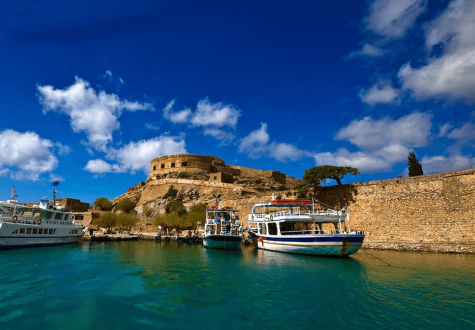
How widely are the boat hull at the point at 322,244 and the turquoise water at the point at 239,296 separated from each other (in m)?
2.46

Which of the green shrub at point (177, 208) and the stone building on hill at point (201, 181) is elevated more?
the stone building on hill at point (201, 181)

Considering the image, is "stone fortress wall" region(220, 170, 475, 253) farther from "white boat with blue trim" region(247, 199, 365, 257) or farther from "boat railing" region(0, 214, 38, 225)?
"boat railing" region(0, 214, 38, 225)

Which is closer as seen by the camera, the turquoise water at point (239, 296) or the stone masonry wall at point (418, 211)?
the turquoise water at point (239, 296)

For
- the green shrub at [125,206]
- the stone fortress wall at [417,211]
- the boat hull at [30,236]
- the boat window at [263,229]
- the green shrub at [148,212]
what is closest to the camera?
the stone fortress wall at [417,211]

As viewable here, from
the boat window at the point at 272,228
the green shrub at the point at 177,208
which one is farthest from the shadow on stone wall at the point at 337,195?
the green shrub at the point at 177,208

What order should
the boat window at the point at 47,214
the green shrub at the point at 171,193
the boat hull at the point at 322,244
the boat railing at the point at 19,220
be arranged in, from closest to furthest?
the boat hull at the point at 322,244 < the boat railing at the point at 19,220 < the boat window at the point at 47,214 < the green shrub at the point at 171,193

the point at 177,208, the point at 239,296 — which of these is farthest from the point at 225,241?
the point at 177,208

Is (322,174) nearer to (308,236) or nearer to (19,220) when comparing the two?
(308,236)

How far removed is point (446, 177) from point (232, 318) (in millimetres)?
22258

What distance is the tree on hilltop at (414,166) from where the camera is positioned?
28.7m

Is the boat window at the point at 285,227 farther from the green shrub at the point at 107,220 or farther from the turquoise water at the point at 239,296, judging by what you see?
the green shrub at the point at 107,220

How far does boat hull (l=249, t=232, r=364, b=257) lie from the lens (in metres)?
19.0

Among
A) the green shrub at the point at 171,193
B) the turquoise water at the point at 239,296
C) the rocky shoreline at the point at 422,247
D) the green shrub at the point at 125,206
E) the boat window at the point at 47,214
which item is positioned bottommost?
the turquoise water at the point at 239,296

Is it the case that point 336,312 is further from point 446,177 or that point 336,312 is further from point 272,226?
point 446,177
